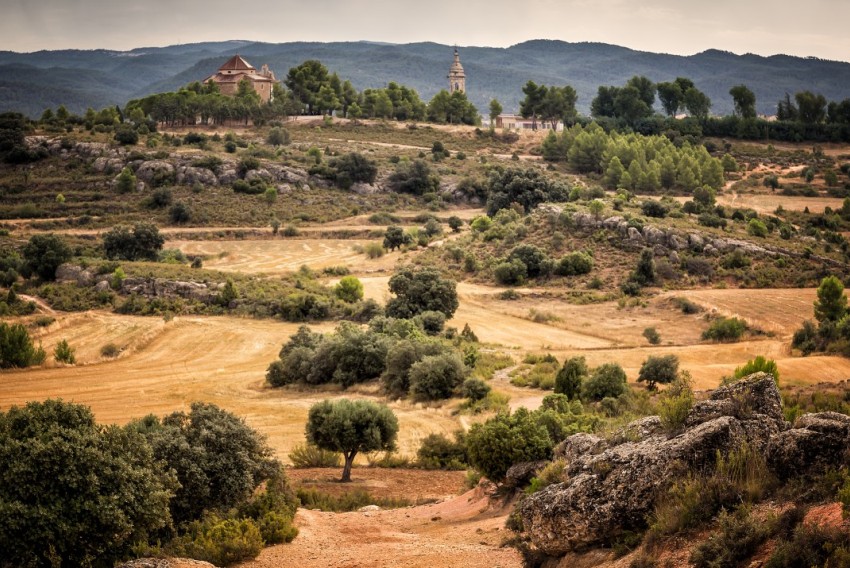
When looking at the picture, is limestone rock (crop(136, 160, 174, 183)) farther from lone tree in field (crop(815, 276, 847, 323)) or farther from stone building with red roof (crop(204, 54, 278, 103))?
lone tree in field (crop(815, 276, 847, 323))

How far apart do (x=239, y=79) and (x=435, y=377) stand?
11261 centimetres

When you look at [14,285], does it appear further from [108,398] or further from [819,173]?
[819,173]

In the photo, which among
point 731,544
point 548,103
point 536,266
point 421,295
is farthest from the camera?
point 548,103

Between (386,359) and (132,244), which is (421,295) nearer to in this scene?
(386,359)

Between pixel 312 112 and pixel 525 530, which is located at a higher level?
pixel 312 112

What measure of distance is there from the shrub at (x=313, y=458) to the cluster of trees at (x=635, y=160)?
66.8m

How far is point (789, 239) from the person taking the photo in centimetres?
6700

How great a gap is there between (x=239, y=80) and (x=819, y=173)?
3184 inches

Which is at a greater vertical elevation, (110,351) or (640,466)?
(640,466)

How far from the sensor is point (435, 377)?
119 feet

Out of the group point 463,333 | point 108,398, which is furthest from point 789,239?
point 108,398

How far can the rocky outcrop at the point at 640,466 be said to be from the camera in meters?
12.9

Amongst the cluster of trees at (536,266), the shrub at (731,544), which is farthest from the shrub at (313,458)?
the cluster of trees at (536,266)

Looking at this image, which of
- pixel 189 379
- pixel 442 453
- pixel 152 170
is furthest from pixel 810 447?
pixel 152 170
